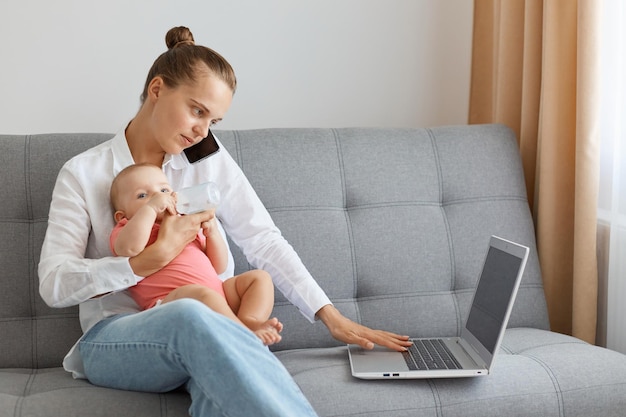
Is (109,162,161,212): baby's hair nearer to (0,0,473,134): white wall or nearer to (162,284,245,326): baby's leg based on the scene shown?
(162,284,245,326): baby's leg

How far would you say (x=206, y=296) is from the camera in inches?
61.2

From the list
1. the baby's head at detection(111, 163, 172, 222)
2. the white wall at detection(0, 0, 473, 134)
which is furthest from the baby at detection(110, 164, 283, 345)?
the white wall at detection(0, 0, 473, 134)

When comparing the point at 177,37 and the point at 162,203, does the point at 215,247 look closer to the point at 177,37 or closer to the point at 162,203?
the point at 162,203

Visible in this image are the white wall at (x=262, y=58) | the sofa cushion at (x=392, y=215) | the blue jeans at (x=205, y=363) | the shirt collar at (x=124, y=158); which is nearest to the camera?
the blue jeans at (x=205, y=363)

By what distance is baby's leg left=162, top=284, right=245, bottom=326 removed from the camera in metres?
1.54

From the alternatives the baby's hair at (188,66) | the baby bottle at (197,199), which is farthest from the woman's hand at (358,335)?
the baby's hair at (188,66)

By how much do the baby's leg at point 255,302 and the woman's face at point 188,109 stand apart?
0.33 meters

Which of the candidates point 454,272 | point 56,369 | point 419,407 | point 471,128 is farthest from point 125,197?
point 471,128

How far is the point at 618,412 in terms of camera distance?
5.50ft

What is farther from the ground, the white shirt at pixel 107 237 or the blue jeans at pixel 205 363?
the white shirt at pixel 107 237

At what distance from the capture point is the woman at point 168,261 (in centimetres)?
134

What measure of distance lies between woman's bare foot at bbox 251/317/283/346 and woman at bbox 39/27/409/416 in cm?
14

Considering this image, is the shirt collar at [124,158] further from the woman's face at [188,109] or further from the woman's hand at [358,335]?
the woman's hand at [358,335]

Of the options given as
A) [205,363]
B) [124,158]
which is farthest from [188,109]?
[205,363]
